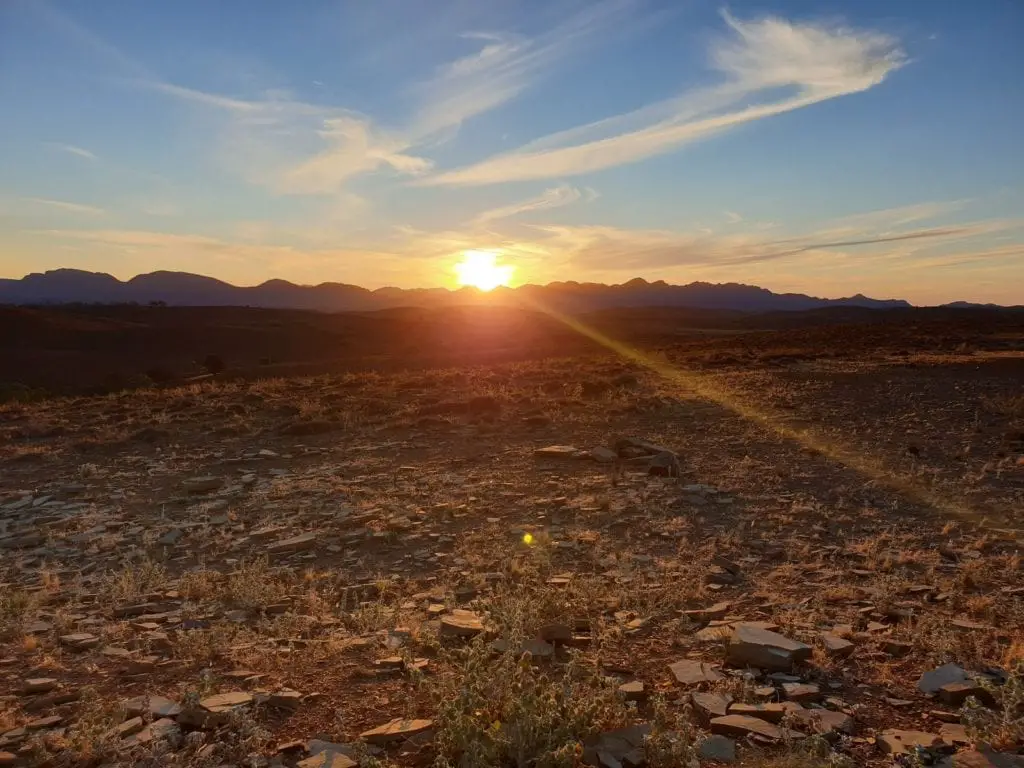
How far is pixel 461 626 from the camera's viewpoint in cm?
561

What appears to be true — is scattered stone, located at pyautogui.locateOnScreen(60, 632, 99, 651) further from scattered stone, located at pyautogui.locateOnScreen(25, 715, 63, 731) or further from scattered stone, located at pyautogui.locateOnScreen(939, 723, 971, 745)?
scattered stone, located at pyautogui.locateOnScreen(939, 723, 971, 745)

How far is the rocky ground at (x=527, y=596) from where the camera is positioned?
13.4 feet

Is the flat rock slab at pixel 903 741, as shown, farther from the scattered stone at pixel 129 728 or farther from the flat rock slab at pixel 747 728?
the scattered stone at pixel 129 728

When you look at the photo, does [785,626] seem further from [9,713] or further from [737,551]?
[9,713]

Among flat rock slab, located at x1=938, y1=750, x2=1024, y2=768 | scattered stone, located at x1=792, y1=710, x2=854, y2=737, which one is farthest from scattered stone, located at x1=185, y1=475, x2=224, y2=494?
flat rock slab, located at x1=938, y1=750, x2=1024, y2=768

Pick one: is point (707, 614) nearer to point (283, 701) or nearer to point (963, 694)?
point (963, 694)

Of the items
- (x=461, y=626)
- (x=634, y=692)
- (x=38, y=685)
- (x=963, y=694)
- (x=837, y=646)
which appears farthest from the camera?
(x=461, y=626)

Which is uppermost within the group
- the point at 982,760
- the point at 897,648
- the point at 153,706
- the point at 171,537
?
the point at 982,760

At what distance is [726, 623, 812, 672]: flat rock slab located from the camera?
16.0ft

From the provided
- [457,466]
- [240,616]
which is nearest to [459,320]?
[457,466]

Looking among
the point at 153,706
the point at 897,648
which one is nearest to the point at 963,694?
the point at 897,648

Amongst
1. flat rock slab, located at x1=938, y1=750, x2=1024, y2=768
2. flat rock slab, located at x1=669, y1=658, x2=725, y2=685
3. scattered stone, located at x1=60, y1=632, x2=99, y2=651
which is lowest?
scattered stone, located at x1=60, y1=632, x2=99, y2=651

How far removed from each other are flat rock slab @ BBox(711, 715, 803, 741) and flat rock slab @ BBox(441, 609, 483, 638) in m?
2.08

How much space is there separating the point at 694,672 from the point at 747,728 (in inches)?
30.6
